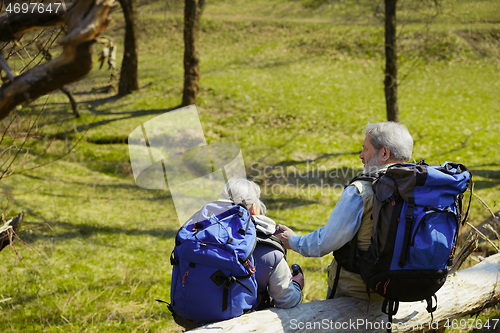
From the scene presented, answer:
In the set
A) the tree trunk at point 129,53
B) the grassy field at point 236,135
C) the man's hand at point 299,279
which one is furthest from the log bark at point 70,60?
the tree trunk at point 129,53

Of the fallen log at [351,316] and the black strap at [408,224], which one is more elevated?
the black strap at [408,224]

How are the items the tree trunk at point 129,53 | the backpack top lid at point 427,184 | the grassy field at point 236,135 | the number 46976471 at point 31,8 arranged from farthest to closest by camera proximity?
1. the tree trunk at point 129,53
2. the grassy field at point 236,135
3. the backpack top lid at point 427,184
4. the number 46976471 at point 31,8

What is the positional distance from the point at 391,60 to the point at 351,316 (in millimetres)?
9622

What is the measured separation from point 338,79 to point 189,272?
17737mm

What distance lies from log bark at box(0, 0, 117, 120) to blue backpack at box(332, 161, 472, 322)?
1.93 metres

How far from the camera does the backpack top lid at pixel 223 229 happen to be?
2.50 meters

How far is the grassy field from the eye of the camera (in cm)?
521


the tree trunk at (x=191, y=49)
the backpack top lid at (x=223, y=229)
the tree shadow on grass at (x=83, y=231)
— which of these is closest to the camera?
the backpack top lid at (x=223, y=229)

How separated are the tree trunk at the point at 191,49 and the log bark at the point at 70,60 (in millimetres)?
13337

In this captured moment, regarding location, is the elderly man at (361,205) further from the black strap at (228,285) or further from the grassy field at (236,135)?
the grassy field at (236,135)

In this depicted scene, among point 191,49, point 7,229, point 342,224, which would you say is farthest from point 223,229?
point 191,49

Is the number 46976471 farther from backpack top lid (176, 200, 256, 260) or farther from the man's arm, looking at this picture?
the man's arm

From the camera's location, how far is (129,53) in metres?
15.9

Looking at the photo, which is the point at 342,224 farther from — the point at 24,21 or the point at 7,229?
the point at 7,229
